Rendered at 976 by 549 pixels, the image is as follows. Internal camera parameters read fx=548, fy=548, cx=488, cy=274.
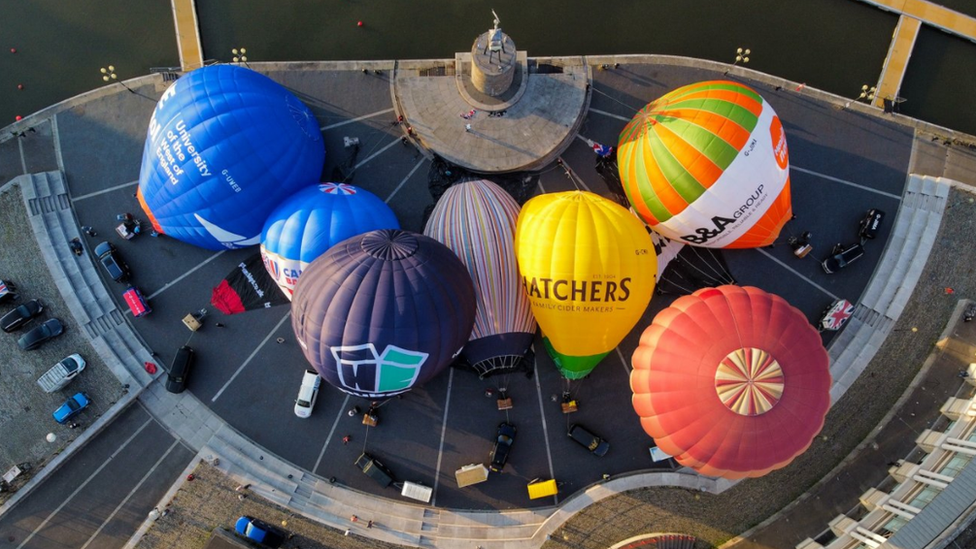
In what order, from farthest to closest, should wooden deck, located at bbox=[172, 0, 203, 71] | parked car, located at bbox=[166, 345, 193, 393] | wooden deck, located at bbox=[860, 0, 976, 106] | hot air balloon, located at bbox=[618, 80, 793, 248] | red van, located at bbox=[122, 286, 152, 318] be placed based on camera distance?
wooden deck, located at bbox=[172, 0, 203, 71], wooden deck, located at bbox=[860, 0, 976, 106], red van, located at bbox=[122, 286, 152, 318], parked car, located at bbox=[166, 345, 193, 393], hot air balloon, located at bbox=[618, 80, 793, 248]

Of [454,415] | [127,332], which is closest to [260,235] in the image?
[127,332]

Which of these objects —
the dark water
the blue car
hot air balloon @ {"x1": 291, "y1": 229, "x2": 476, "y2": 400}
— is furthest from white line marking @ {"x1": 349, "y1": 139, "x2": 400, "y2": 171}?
the blue car

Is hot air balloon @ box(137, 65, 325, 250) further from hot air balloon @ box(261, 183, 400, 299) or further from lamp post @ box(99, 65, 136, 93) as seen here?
lamp post @ box(99, 65, 136, 93)

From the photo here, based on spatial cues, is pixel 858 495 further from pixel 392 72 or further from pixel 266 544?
pixel 392 72

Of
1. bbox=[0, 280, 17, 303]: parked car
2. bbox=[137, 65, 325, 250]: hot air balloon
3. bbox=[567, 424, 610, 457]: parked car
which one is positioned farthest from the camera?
bbox=[0, 280, 17, 303]: parked car

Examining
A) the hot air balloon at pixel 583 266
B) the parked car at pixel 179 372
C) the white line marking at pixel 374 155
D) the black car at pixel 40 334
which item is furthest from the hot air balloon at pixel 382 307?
the black car at pixel 40 334

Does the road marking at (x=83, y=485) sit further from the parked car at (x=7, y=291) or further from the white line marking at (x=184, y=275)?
the parked car at (x=7, y=291)
